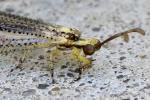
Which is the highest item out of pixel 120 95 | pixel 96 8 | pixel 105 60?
pixel 96 8

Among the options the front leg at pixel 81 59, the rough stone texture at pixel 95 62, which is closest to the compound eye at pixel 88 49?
the front leg at pixel 81 59

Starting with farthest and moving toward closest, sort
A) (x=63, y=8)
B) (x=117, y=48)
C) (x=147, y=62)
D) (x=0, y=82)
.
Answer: (x=63, y=8)
(x=117, y=48)
(x=147, y=62)
(x=0, y=82)

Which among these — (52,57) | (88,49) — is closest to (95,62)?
(88,49)

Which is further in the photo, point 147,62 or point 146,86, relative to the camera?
point 147,62

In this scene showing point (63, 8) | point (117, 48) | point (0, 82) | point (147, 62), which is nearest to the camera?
point (0, 82)

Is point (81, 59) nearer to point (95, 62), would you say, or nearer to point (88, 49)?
point (88, 49)

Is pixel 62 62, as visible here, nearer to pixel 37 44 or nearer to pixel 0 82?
pixel 37 44

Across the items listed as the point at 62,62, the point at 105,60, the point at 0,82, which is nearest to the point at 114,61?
the point at 105,60

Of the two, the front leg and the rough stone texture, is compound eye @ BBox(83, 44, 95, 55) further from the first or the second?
the rough stone texture
